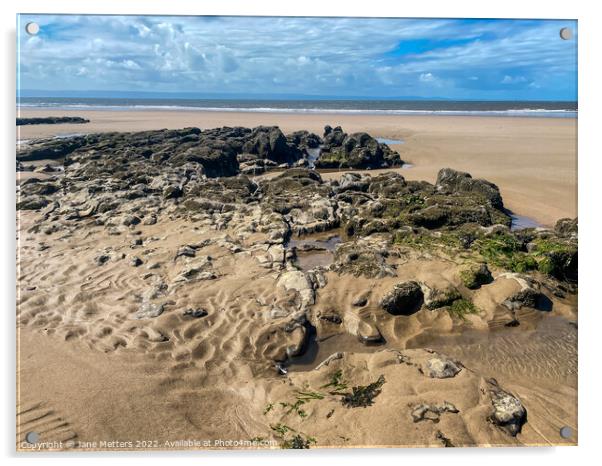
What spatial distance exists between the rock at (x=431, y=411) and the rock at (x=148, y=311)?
291 centimetres

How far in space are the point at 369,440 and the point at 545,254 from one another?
12.5 ft

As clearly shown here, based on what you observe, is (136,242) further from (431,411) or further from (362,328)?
(431,411)

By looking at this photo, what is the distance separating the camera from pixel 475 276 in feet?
17.6

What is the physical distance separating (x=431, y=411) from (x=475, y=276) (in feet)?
7.61

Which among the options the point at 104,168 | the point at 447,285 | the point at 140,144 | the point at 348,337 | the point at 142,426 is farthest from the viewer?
the point at 140,144

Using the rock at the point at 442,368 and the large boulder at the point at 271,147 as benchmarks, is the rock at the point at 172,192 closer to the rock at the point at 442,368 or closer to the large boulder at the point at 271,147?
the large boulder at the point at 271,147

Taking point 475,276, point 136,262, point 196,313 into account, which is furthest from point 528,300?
point 136,262

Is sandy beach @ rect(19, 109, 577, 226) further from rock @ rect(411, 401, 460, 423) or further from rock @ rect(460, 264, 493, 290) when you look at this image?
rock @ rect(411, 401, 460, 423)

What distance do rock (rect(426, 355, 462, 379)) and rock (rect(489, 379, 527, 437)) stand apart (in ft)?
1.29

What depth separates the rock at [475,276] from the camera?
5324 millimetres

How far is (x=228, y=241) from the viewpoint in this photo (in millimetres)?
6852

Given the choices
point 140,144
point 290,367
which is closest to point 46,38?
point 290,367
